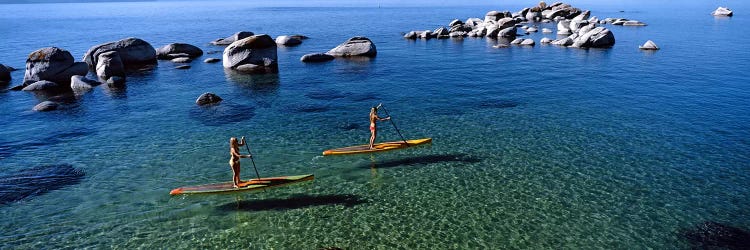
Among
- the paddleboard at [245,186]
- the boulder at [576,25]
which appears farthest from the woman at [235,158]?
the boulder at [576,25]

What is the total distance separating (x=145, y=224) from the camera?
59.9ft

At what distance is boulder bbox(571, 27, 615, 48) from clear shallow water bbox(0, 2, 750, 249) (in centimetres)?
1714

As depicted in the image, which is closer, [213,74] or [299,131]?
[299,131]

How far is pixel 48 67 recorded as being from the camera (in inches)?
1802

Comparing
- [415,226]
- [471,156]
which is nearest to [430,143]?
[471,156]

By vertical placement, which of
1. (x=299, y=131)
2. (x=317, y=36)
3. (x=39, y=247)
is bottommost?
(x=39, y=247)

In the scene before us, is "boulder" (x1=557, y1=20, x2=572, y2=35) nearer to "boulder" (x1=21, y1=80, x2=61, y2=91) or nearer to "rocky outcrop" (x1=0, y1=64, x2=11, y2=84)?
"boulder" (x1=21, y1=80, x2=61, y2=91)

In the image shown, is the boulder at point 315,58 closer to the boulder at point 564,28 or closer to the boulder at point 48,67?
the boulder at point 48,67

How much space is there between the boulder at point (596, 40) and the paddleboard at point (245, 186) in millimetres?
58627

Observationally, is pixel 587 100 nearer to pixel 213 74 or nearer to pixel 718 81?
pixel 718 81

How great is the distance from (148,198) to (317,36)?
7350 centimetres

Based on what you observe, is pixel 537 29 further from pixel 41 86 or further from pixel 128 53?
pixel 41 86

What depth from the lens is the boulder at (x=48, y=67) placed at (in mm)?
45750

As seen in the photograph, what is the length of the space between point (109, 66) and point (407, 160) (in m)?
41.1
